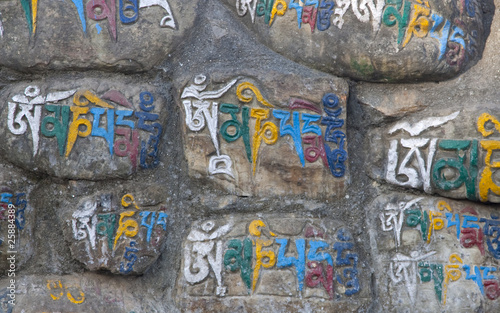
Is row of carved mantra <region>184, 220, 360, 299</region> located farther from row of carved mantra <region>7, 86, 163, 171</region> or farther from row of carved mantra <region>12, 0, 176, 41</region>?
row of carved mantra <region>12, 0, 176, 41</region>

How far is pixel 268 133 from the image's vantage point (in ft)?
7.98

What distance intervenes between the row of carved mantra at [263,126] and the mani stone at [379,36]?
194 mm

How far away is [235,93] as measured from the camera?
2451 millimetres

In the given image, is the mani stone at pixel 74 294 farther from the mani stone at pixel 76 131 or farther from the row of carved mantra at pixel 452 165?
the row of carved mantra at pixel 452 165

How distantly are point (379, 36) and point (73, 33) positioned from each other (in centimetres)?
119

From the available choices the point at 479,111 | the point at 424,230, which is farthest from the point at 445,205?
the point at 479,111

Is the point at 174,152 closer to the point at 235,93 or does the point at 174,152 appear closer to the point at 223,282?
the point at 235,93

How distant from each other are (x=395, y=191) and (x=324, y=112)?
418mm

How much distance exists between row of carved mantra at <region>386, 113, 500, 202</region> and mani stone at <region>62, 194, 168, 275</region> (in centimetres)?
99

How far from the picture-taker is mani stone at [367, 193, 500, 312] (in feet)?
7.55

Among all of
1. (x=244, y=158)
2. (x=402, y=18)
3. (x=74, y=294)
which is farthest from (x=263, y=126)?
(x=74, y=294)

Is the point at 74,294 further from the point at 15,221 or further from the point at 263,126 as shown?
the point at 263,126

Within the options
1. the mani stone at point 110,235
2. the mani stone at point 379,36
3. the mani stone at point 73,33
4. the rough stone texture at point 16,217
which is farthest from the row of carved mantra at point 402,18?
the rough stone texture at point 16,217

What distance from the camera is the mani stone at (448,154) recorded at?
2.30 m
